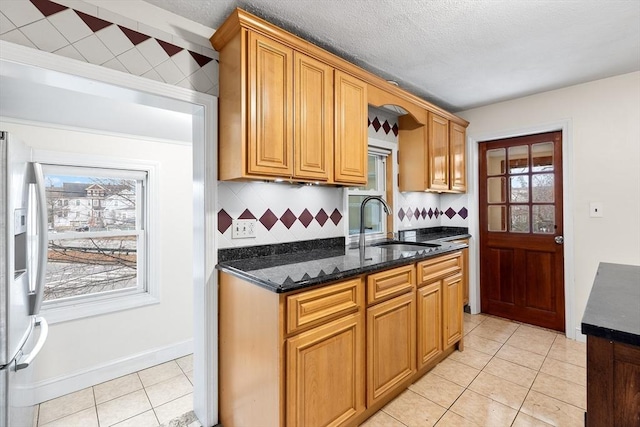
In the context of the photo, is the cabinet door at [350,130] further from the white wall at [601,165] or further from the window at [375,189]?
the white wall at [601,165]

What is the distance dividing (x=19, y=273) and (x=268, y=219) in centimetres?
123

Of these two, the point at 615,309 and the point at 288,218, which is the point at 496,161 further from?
the point at 615,309

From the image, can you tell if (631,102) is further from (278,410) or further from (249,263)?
(278,410)

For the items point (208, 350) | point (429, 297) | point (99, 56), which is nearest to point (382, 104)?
point (429, 297)

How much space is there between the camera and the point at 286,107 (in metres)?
1.74

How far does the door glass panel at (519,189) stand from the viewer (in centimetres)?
318

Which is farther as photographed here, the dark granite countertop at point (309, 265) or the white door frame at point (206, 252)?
the white door frame at point (206, 252)

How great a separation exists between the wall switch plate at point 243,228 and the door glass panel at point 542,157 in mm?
2960

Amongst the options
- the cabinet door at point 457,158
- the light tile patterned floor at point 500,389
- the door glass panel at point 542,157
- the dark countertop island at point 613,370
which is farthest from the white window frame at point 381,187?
the dark countertop island at point 613,370

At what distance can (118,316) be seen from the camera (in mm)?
2465

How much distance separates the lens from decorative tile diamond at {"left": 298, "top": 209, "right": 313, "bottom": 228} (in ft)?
7.36

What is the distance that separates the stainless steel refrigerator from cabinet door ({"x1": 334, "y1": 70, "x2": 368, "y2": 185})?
157 centimetres

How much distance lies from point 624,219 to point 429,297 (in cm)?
194

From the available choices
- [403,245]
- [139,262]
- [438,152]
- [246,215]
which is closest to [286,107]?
[246,215]
